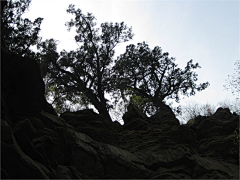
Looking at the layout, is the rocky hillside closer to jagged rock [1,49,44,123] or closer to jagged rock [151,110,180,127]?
jagged rock [1,49,44,123]

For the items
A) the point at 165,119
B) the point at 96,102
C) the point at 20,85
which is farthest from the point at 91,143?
the point at 96,102

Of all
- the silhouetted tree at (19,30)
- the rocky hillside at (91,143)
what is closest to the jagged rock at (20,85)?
the rocky hillside at (91,143)

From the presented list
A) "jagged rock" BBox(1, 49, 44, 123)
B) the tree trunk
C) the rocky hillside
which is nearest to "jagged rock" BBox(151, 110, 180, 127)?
the rocky hillside

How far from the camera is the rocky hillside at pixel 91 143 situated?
10.0 meters

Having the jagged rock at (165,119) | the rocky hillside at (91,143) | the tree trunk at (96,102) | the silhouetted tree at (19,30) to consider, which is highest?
the silhouetted tree at (19,30)

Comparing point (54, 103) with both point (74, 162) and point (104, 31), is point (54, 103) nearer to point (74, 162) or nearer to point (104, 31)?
point (104, 31)

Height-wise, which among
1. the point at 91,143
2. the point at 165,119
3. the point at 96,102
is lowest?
the point at 91,143

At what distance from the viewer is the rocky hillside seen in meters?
10.0

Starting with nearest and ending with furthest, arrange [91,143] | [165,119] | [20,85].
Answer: [20,85] → [91,143] → [165,119]

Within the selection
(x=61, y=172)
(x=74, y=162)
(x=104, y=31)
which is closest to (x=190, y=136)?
(x=74, y=162)

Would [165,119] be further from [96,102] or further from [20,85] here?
[20,85]

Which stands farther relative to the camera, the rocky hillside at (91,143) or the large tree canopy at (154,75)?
the large tree canopy at (154,75)

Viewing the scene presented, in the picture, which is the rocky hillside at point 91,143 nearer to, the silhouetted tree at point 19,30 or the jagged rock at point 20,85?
the jagged rock at point 20,85

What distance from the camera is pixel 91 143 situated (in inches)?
584
